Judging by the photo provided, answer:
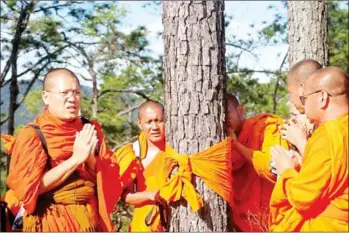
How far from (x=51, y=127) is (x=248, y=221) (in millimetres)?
1496

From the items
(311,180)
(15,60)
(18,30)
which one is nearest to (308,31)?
(311,180)

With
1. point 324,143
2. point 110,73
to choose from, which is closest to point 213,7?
point 324,143

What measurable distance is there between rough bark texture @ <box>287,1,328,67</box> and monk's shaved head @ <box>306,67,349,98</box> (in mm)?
3780

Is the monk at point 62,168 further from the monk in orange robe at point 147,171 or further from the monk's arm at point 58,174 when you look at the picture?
the monk in orange robe at point 147,171

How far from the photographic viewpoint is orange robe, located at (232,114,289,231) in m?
4.53

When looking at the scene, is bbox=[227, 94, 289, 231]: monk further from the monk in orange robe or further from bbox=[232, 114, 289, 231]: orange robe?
the monk in orange robe

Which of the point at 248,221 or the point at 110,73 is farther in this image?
the point at 110,73

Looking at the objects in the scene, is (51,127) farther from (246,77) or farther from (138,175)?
(246,77)

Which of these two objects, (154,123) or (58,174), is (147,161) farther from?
(58,174)

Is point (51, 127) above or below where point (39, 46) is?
below

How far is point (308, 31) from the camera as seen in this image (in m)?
6.90

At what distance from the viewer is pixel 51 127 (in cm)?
412

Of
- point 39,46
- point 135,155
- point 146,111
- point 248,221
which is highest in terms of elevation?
point 39,46

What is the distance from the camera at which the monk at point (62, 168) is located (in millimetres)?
3990
